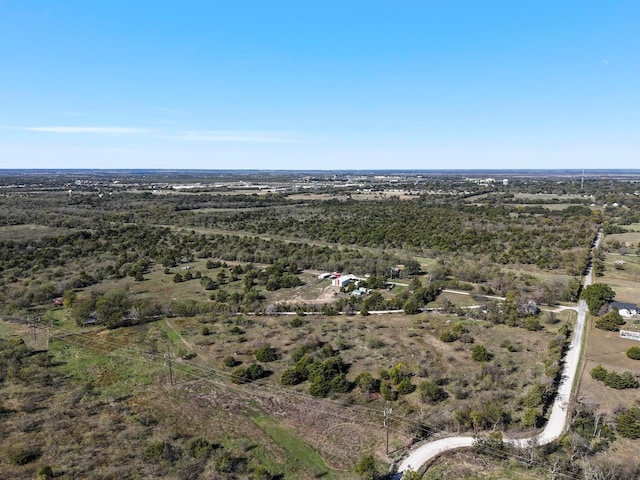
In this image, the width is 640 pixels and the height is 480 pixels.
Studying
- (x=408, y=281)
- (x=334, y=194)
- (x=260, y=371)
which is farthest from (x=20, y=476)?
(x=334, y=194)

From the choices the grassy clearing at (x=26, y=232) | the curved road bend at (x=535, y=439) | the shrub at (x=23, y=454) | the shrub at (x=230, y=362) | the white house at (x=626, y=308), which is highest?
the grassy clearing at (x=26, y=232)

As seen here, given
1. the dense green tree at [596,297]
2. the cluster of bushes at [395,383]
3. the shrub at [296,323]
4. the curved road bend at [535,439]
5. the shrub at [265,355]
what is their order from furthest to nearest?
1. the dense green tree at [596,297]
2. the shrub at [296,323]
3. the shrub at [265,355]
4. the cluster of bushes at [395,383]
5. the curved road bend at [535,439]

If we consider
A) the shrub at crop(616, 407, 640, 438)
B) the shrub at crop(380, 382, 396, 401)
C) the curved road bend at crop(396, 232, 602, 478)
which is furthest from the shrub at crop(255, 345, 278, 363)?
the shrub at crop(616, 407, 640, 438)

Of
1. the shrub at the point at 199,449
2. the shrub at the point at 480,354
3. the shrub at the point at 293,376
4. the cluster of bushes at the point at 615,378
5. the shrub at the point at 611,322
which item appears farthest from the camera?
the shrub at the point at 611,322

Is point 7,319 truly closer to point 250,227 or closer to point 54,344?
point 54,344

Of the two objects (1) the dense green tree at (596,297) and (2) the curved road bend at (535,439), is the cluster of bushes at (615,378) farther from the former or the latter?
(1) the dense green tree at (596,297)

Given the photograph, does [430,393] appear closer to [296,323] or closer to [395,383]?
[395,383]

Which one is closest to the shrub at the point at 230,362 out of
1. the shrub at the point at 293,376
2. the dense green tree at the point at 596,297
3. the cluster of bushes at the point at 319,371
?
the cluster of bushes at the point at 319,371
